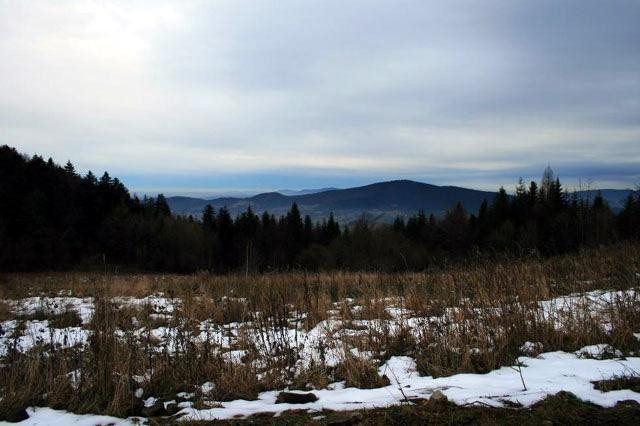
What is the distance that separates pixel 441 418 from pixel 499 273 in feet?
12.1

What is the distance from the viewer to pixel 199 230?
2323 inches

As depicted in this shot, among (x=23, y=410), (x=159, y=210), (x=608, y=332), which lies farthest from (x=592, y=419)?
(x=159, y=210)

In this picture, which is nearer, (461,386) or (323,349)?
(461,386)

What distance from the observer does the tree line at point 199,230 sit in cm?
4516

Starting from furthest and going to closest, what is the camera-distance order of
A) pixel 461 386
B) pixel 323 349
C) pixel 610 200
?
pixel 610 200 → pixel 323 349 → pixel 461 386

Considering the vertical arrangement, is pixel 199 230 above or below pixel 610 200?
below

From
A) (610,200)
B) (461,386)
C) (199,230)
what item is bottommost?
(199,230)

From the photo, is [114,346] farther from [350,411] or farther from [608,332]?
[608,332]

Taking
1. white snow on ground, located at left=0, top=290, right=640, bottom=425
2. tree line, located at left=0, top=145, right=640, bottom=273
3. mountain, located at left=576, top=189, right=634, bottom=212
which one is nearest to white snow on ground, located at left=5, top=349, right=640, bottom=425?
white snow on ground, located at left=0, top=290, right=640, bottom=425

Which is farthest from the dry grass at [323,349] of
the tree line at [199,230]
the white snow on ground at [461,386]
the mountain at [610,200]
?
the tree line at [199,230]

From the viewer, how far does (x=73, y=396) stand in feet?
12.5

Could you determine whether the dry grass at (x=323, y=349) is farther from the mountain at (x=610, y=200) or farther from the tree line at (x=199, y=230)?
the tree line at (x=199, y=230)

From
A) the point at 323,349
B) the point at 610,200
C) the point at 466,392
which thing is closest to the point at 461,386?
the point at 466,392

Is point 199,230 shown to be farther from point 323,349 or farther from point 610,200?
point 610,200
